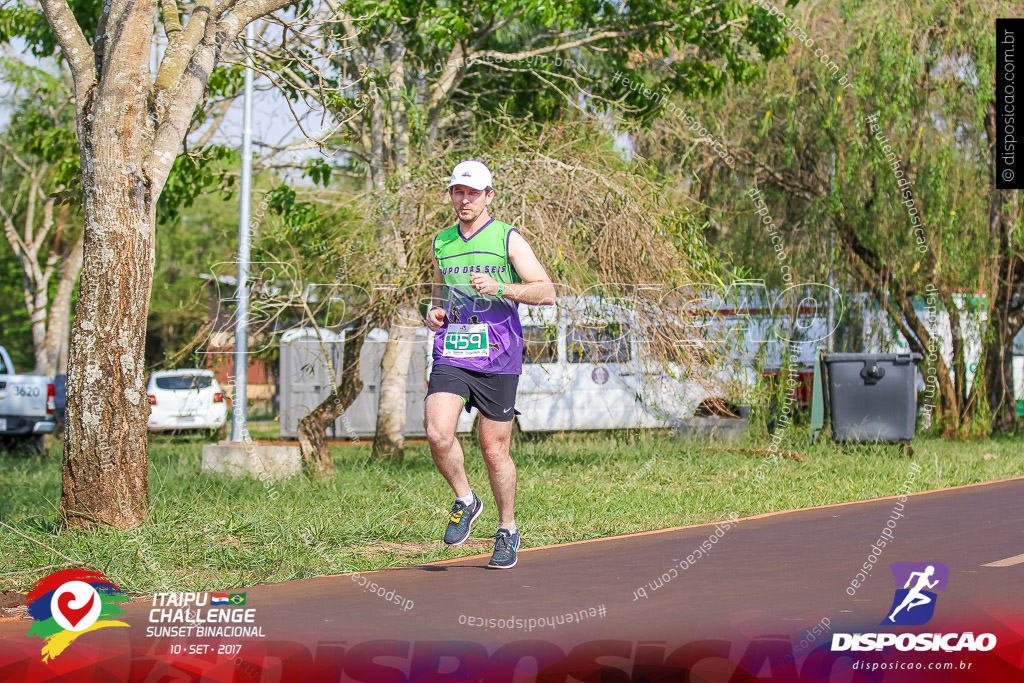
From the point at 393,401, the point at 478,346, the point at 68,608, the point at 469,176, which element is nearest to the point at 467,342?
the point at 478,346

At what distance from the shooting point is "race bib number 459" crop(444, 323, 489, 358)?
247 inches

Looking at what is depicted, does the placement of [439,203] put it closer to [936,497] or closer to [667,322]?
[667,322]

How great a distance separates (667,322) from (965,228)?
585cm

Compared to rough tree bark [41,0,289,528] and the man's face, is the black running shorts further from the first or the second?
rough tree bark [41,0,289,528]

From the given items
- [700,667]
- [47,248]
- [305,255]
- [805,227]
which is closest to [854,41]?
[805,227]

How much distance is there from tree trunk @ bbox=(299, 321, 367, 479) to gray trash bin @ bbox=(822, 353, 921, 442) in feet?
19.0

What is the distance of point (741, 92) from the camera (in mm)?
17781

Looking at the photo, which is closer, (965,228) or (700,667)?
(700,667)

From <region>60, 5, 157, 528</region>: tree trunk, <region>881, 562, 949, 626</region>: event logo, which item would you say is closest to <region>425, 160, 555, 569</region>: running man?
<region>881, 562, 949, 626</region>: event logo

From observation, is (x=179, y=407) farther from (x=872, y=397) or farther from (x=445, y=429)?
(x=445, y=429)

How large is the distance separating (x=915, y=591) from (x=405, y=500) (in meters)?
4.79

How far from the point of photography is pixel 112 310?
7.90 metres

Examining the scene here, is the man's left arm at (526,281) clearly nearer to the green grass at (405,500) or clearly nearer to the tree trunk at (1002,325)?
the green grass at (405,500)

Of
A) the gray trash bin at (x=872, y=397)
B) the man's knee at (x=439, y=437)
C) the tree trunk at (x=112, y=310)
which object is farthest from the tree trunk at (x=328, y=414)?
the gray trash bin at (x=872, y=397)
